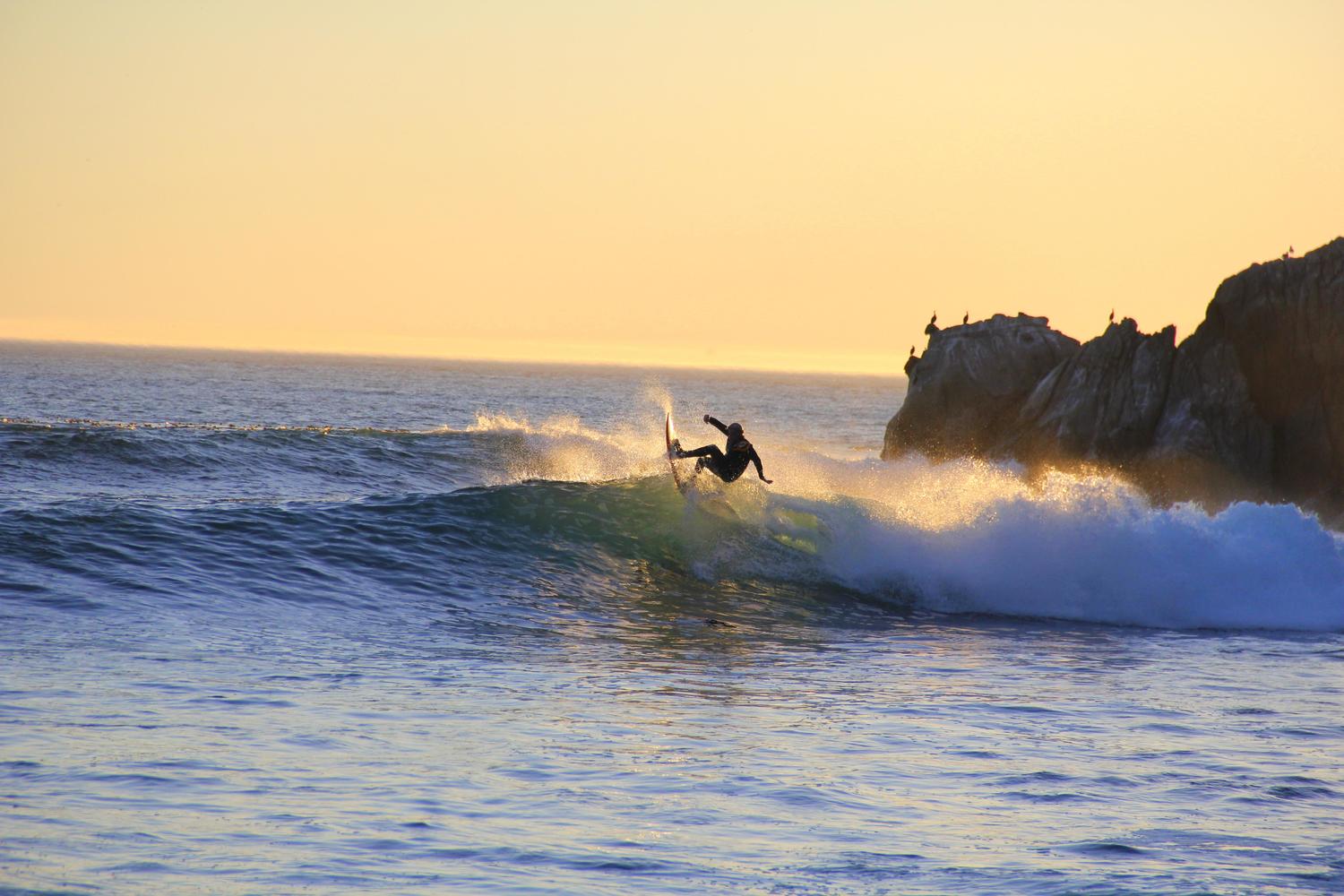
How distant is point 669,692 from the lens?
13.7m

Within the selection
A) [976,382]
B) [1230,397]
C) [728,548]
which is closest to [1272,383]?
[1230,397]

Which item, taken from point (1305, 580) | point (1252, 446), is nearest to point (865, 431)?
point (1252, 446)

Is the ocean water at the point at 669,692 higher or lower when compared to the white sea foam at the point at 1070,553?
lower

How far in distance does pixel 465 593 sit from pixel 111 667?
7.44 meters

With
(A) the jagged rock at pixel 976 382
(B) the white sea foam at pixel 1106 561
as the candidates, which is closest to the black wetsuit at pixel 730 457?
(B) the white sea foam at pixel 1106 561

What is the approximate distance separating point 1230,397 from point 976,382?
11.8 m

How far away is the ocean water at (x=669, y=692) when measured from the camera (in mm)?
8430

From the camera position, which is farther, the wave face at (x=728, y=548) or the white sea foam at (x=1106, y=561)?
the white sea foam at (x=1106, y=561)

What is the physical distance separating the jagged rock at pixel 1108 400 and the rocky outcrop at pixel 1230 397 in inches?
1.3

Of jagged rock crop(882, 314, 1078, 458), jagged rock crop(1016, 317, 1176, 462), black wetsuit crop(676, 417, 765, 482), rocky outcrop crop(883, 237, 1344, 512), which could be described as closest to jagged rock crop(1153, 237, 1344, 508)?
rocky outcrop crop(883, 237, 1344, 512)

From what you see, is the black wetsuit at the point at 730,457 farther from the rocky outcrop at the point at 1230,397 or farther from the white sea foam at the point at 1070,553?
the rocky outcrop at the point at 1230,397

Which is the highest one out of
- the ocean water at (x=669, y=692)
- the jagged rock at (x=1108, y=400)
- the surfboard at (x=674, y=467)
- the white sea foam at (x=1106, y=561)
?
the jagged rock at (x=1108, y=400)

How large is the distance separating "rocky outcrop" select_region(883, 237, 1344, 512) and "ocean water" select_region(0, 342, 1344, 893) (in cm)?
730

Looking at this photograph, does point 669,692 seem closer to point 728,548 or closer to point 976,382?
point 728,548
